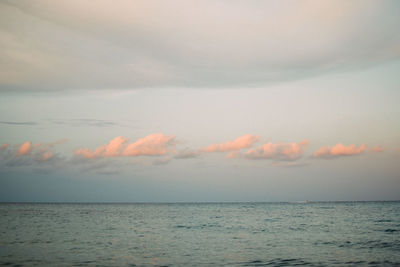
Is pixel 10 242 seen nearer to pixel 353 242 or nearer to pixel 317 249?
pixel 317 249

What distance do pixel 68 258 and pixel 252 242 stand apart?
21.5 meters

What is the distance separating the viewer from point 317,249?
3531cm

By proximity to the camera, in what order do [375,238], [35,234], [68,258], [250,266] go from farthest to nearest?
[35,234] → [375,238] → [68,258] → [250,266]

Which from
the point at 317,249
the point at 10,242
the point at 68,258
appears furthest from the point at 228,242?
the point at 10,242

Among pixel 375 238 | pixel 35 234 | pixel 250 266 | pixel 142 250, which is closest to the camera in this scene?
pixel 250 266

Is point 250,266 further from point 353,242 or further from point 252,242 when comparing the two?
point 353,242

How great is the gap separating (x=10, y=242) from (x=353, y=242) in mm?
42075

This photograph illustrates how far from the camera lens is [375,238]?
43188 millimetres

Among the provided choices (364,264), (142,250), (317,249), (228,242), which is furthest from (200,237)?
(364,264)

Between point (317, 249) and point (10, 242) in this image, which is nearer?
point (317, 249)

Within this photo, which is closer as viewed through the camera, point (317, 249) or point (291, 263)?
point (291, 263)

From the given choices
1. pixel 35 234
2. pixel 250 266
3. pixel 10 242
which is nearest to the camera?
pixel 250 266

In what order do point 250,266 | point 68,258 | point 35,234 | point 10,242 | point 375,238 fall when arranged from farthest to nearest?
point 35,234 → point 375,238 → point 10,242 → point 68,258 → point 250,266

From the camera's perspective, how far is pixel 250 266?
2736 cm
